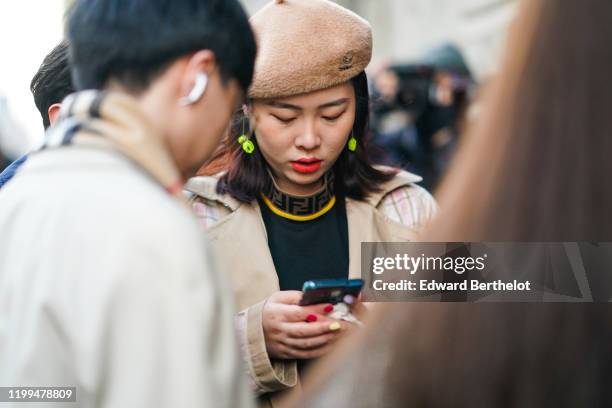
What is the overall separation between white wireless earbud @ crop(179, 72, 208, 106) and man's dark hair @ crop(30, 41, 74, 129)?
4.70ft

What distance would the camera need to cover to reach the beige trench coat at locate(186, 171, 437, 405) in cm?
253

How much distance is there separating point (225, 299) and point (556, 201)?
0.50 metres

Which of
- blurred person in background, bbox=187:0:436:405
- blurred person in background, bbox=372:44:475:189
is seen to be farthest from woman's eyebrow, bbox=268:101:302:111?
blurred person in background, bbox=372:44:475:189

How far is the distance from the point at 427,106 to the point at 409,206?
12.1ft

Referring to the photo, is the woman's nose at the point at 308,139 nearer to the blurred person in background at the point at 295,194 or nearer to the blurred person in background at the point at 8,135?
the blurred person in background at the point at 295,194

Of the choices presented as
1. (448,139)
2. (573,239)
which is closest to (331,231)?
(573,239)

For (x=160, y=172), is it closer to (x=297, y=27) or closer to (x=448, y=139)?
(x=297, y=27)

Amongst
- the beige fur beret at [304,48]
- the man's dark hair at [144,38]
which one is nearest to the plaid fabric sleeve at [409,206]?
the beige fur beret at [304,48]

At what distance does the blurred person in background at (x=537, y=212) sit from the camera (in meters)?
1.23

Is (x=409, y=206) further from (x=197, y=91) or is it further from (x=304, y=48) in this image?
(x=197, y=91)

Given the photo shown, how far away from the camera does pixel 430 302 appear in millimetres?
1327

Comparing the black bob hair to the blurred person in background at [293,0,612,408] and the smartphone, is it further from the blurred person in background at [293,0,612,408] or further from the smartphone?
the blurred person in background at [293,0,612,408]

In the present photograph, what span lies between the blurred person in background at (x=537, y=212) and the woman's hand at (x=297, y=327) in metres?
1.18

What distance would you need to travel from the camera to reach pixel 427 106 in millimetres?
6387
